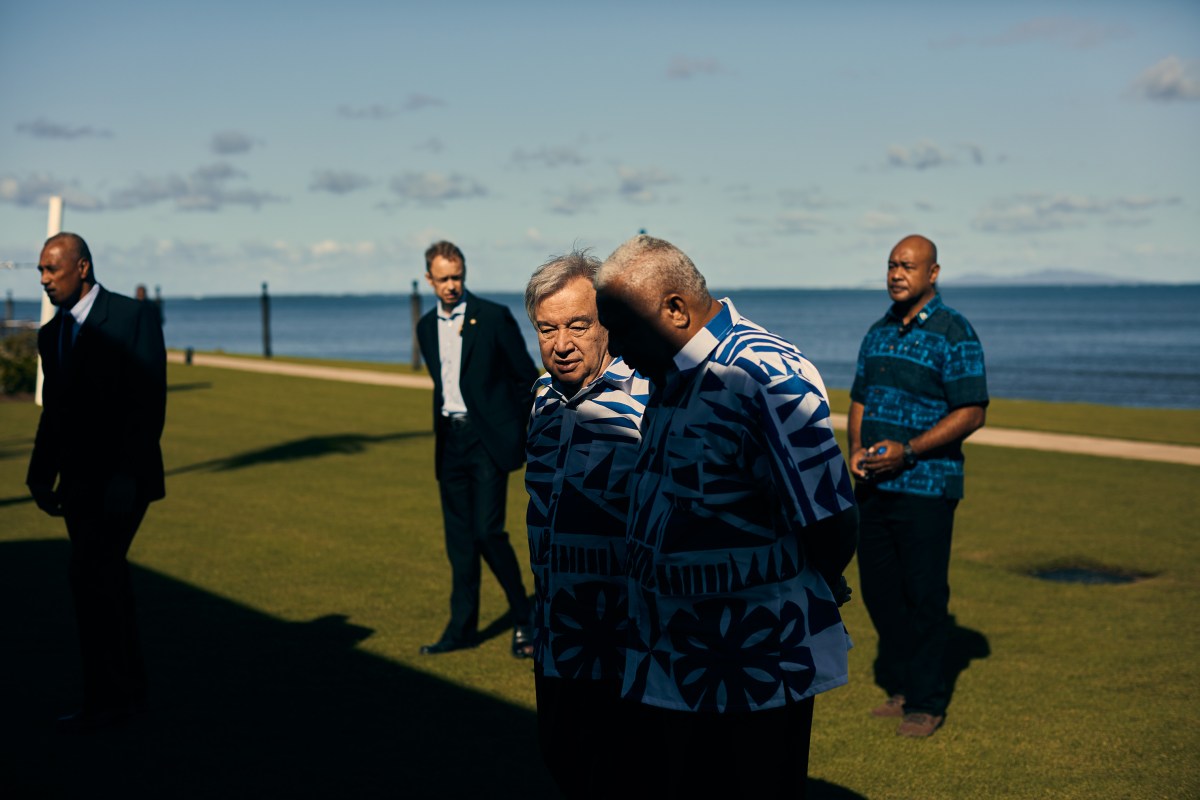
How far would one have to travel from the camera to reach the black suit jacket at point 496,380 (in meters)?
6.68

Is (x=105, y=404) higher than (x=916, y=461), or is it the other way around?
(x=105, y=404)

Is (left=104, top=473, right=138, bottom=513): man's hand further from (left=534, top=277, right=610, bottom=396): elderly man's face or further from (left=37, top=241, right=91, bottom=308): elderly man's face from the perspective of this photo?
(left=534, top=277, right=610, bottom=396): elderly man's face

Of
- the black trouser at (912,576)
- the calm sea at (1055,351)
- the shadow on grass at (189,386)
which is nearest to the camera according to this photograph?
the black trouser at (912,576)

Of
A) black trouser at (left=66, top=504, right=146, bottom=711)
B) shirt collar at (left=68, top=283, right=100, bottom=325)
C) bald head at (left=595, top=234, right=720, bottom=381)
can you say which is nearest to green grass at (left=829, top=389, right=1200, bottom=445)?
black trouser at (left=66, top=504, right=146, bottom=711)

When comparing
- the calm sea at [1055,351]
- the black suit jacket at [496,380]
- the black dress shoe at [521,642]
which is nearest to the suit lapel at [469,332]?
the black suit jacket at [496,380]

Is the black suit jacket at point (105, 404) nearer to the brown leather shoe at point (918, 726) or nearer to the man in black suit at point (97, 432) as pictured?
the man in black suit at point (97, 432)

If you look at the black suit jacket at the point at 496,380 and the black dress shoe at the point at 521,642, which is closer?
the black suit jacket at the point at 496,380

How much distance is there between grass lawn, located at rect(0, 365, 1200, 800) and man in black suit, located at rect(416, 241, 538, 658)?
1.23ft

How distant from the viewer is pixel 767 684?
2812mm

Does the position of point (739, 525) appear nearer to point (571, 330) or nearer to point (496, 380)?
point (571, 330)

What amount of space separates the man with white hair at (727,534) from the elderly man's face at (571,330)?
0.58 meters

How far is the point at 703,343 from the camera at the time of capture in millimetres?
2863

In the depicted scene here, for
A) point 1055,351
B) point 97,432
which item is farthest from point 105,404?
point 1055,351

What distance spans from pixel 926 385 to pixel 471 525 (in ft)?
9.06
